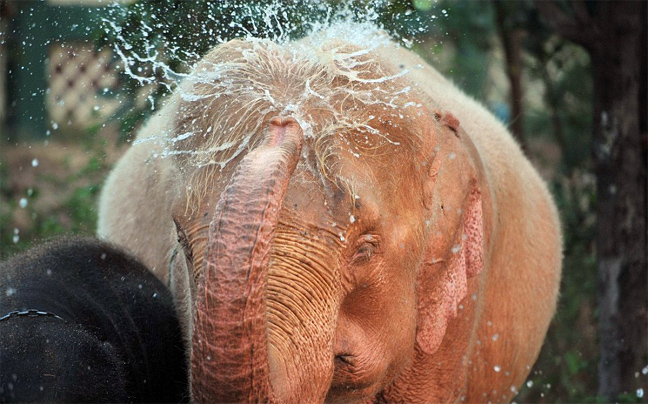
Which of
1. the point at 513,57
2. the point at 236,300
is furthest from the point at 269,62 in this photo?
the point at 513,57

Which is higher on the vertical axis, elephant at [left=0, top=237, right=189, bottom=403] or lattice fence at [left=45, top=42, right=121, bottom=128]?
elephant at [left=0, top=237, right=189, bottom=403]

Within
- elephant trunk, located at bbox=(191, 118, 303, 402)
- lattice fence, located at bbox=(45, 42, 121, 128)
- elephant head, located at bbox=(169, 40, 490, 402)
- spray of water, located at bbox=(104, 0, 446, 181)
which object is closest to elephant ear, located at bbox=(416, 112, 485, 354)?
elephant head, located at bbox=(169, 40, 490, 402)

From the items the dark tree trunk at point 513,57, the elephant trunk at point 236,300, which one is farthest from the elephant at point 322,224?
the dark tree trunk at point 513,57

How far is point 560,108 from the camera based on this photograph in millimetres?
7254

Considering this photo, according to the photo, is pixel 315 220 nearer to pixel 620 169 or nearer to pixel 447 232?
pixel 447 232

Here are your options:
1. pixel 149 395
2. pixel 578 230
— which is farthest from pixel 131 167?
pixel 578 230

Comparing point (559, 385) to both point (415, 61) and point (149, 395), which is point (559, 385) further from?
point (149, 395)

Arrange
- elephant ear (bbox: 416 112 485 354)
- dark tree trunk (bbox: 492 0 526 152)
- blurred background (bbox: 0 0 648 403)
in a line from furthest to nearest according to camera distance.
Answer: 1. dark tree trunk (bbox: 492 0 526 152)
2. blurred background (bbox: 0 0 648 403)
3. elephant ear (bbox: 416 112 485 354)

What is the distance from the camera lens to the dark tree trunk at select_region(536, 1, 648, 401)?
520 centimetres

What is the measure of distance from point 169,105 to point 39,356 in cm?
84

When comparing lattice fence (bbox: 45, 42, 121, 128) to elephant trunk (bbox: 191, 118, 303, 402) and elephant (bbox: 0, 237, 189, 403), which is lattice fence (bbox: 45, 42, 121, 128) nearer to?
elephant (bbox: 0, 237, 189, 403)

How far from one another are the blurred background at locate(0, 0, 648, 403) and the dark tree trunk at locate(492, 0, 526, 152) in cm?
2

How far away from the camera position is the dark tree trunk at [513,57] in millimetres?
6738

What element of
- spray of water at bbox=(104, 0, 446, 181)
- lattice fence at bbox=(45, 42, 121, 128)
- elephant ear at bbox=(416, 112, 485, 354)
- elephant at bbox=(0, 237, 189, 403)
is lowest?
lattice fence at bbox=(45, 42, 121, 128)
